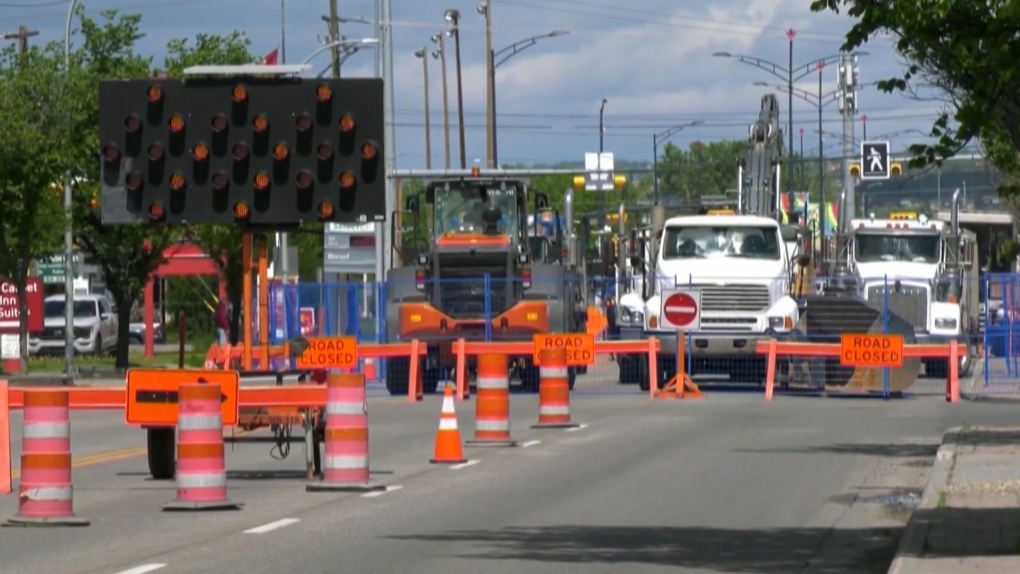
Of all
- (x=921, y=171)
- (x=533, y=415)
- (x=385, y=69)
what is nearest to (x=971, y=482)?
(x=921, y=171)

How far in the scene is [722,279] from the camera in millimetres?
31766

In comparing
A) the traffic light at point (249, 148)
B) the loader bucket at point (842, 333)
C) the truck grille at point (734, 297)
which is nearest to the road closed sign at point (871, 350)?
the loader bucket at point (842, 333)

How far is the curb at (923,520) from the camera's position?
397 inches

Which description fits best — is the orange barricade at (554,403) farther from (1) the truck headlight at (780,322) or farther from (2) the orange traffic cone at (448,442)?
(1) the truck headlight at (780,322)

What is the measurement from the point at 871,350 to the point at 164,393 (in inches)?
657

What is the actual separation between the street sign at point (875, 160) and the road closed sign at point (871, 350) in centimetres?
1708

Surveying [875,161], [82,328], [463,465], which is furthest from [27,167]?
[463,465]

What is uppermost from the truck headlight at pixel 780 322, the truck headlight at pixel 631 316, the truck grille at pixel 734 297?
the truck grille at pixel 734 297

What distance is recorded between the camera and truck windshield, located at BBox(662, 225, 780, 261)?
32.0 meters

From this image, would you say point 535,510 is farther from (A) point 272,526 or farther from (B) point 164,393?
(B) point 164,393

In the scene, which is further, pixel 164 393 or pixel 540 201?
pixel 540 201

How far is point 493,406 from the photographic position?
20.6 m

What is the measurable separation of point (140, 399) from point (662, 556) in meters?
6.04

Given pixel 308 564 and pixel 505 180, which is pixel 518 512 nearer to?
pixel 308 564
